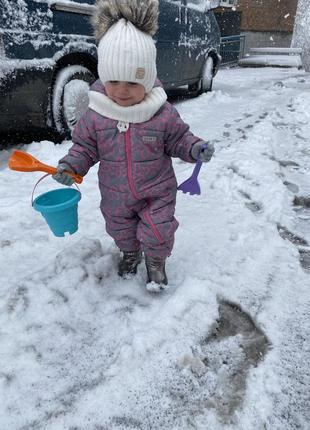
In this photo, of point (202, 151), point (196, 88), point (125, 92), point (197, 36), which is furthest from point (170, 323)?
point (196, 88)

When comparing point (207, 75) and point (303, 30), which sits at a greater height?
point (303, 30)

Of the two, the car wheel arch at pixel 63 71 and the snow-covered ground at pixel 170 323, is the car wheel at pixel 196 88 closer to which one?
the car wheel arch at pixel 63 71

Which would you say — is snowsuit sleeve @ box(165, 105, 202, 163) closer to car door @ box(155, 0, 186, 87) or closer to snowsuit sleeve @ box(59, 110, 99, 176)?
snowsuit sleeve @ box(59, 110, 99, 176)

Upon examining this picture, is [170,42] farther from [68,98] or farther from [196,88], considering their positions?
[68,98]

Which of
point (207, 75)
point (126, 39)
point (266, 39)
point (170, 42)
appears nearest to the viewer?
point (126, 39)

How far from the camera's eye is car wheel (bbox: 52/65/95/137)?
3652 mm

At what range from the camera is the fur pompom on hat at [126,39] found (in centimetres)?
152

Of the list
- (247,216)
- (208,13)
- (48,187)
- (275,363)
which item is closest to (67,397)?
(275,363)

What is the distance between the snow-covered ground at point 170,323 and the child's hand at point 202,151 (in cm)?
65

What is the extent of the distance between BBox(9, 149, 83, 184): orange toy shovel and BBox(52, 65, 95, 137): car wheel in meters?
2.09

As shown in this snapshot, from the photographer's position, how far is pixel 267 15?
52.0ft

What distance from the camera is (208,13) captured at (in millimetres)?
6484

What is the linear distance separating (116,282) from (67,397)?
2.21 ft

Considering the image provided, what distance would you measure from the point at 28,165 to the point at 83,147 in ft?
0.84
